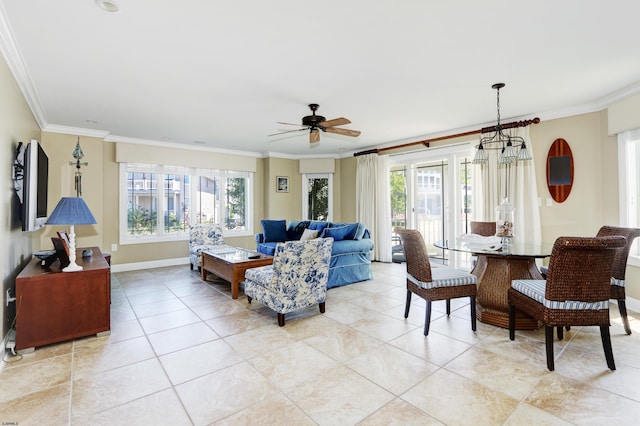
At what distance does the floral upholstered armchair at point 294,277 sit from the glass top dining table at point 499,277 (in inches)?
51.2

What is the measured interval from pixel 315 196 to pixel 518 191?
4.36 metres

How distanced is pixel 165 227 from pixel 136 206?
2.10 feet

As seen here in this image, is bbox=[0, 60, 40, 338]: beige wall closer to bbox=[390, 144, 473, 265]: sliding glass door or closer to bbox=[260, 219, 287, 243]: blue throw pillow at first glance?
bbox=[260, 219, 287, 243]: blue throw pillow

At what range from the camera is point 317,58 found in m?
2.71

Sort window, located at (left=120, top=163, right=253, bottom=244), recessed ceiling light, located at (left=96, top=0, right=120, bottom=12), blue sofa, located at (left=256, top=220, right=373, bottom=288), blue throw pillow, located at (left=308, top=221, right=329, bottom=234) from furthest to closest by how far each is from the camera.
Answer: window, located at (left=120, top=163, right=253, bottom=244), blue throw pillow, located at (left=308, top=221, right=329, bottom=234), blue sofa, located at (left=256, top=220, right=373, bottom=288), recessed ceiling light, located at (left=96, top=0, right=120, bottom=12)

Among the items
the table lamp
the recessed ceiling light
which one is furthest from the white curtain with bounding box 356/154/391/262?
the recessed ceiling light

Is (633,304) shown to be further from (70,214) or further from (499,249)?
(70,214)

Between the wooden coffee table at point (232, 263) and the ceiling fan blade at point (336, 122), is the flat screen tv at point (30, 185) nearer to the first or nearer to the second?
the wooden coffee table at point (232, 263)

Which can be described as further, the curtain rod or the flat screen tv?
the curtain rod

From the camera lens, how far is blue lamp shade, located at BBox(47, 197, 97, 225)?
9.37ft

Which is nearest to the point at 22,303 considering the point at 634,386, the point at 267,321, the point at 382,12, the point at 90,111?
the point at 267,321

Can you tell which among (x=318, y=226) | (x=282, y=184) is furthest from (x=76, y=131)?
(x=318, y=226)

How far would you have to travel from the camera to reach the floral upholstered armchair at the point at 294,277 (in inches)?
118

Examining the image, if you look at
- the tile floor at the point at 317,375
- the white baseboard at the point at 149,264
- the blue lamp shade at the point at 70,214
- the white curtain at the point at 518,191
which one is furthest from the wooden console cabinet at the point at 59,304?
the white curtain at the point at 518,191
